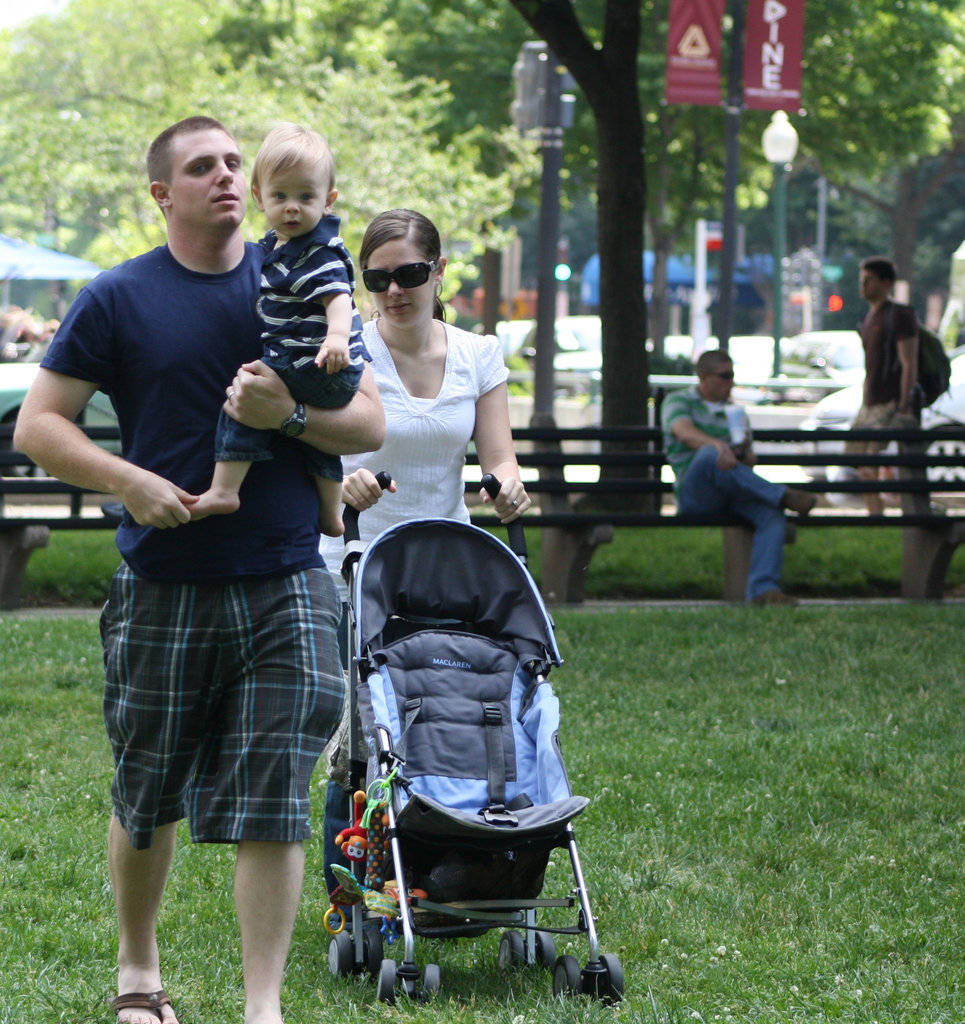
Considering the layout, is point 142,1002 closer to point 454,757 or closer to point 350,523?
point 454,757

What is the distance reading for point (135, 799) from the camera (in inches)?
143

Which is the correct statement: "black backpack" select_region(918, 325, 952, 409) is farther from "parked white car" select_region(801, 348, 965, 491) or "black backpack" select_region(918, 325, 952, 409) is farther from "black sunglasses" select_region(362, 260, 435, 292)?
"black sunglasses" select_region(362, 260, 435, 292)

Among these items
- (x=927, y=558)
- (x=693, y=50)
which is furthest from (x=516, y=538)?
(x=693, y=50)

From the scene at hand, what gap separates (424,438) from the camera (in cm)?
447

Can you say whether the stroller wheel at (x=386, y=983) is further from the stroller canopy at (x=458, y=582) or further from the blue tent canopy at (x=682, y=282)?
the blue tent canopy at (x=682, y=282)

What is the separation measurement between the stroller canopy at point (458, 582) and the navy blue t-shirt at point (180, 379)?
2.36 feet

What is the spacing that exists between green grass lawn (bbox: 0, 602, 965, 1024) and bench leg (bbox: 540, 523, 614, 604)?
1.66 m

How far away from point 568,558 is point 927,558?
7.97 feet

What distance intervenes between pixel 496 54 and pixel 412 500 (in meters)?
21.8

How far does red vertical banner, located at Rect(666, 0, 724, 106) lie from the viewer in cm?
1494

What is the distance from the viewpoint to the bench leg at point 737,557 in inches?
407

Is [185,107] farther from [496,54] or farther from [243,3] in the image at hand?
[496,54]

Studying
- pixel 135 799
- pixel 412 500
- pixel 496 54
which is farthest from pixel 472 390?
pixel 496 54

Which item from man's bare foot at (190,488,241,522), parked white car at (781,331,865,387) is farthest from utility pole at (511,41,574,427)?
parked white car at (781,331,865,387)
